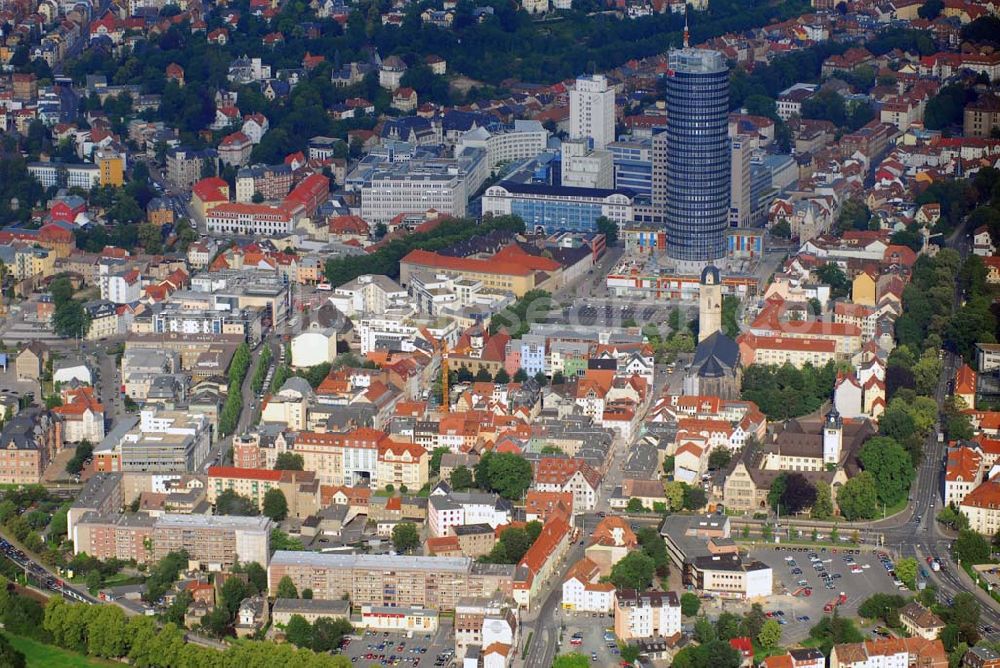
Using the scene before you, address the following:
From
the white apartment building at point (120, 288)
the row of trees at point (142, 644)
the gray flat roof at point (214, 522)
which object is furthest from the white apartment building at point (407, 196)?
the row of trees at point (142, 644)

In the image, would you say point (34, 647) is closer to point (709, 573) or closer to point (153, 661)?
point (153, 661)

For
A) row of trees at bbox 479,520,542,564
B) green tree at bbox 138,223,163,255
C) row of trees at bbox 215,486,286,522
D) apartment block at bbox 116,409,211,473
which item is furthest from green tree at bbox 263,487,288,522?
green tree at bbox 138,223,163,255

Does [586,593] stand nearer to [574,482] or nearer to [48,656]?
[574,482]

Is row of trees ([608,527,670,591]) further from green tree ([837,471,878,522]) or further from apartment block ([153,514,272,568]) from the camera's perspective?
apartment block ([153,514,272,568])

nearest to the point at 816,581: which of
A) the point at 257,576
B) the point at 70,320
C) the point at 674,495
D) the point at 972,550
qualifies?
the point at 972,550

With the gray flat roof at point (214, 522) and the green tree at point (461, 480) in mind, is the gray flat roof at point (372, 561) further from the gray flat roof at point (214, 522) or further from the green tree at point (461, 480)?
the green tree at point (461, 480)

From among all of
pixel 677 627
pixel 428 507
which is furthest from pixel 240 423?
pixel 677 627
